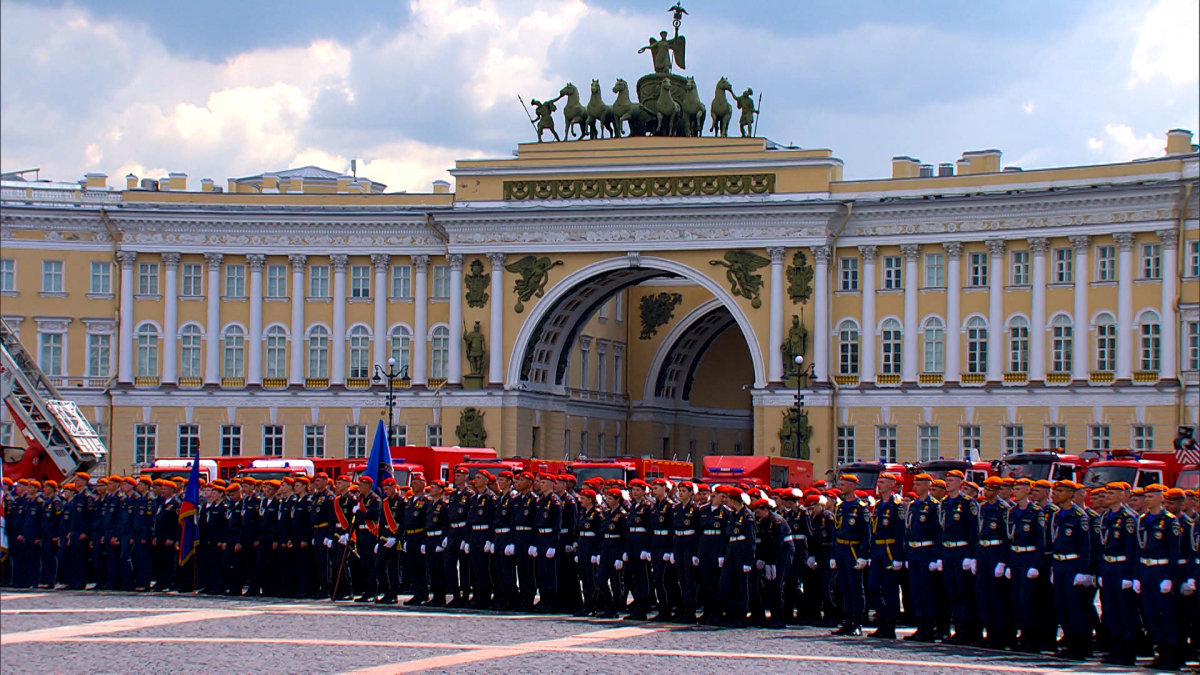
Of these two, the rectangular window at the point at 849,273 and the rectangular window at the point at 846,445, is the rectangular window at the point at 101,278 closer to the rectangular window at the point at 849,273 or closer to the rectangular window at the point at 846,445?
the rectangular window at the point at 849,273

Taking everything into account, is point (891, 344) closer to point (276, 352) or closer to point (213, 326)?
point (276, 352)

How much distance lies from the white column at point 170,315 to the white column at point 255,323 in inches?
88.5

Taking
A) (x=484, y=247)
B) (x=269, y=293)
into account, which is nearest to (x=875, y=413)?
(x=484, y=247)

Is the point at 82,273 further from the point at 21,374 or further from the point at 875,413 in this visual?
the point at 875,413

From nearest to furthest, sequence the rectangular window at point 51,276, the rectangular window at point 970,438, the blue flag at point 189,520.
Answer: the blue flag at point 189,520 < the rectangular window at point 970,438 < the rectangular window at point 51,276

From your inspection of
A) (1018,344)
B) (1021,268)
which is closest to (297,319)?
(1018,344)

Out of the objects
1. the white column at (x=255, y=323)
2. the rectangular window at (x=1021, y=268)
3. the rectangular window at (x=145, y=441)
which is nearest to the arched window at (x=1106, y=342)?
the rectangular window at (x=1021, y=268)

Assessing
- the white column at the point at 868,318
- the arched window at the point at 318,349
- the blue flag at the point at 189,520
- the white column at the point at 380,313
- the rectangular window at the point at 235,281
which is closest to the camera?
the blue flag at the point at 189,520

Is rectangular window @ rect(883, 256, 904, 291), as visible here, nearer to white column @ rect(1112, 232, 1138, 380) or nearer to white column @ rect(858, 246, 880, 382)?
white column @ rect(858, 246, 880, 382)

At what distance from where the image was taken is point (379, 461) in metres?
Answer: 25.0

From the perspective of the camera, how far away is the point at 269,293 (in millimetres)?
56281

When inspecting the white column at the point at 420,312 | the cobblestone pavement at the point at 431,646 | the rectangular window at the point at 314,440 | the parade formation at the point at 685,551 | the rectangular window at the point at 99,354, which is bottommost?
the cobblestone pavement at the point at 431,646

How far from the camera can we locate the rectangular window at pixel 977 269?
169ft

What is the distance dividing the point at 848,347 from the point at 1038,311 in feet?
18.2
